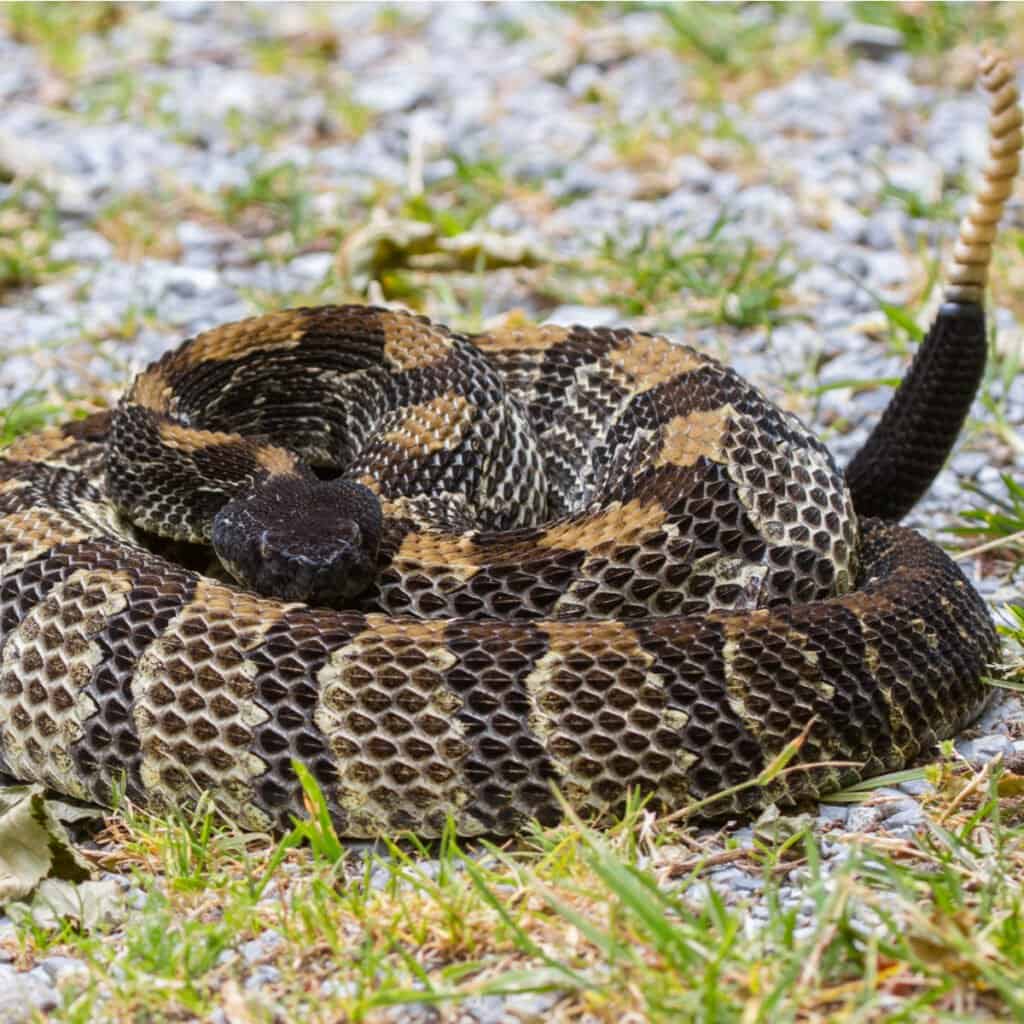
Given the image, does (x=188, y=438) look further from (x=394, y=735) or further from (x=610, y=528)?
(x=394, y=735)

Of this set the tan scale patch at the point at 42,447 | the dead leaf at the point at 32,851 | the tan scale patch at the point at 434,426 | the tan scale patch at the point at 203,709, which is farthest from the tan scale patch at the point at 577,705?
the tan scale patch at the point at 42,447

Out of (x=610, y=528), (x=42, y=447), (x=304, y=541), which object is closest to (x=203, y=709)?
(x=304, y=541)

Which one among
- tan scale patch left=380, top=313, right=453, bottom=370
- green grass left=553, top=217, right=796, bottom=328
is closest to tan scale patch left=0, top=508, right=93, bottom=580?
tan scale patch left=380, top=313, right=453, bottom=370

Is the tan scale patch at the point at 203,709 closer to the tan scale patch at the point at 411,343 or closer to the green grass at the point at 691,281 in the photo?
the tan scale patch at the point at 411,343

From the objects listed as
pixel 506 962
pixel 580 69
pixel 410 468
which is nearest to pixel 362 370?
pixel 410 468

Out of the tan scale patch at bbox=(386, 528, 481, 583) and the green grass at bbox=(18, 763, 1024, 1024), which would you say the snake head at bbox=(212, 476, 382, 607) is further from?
the green grass at bbox=(18, 763, 1024, 1024)

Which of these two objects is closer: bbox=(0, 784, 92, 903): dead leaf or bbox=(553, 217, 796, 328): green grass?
bbox=(0, 784, 92, 903): dead leaf
